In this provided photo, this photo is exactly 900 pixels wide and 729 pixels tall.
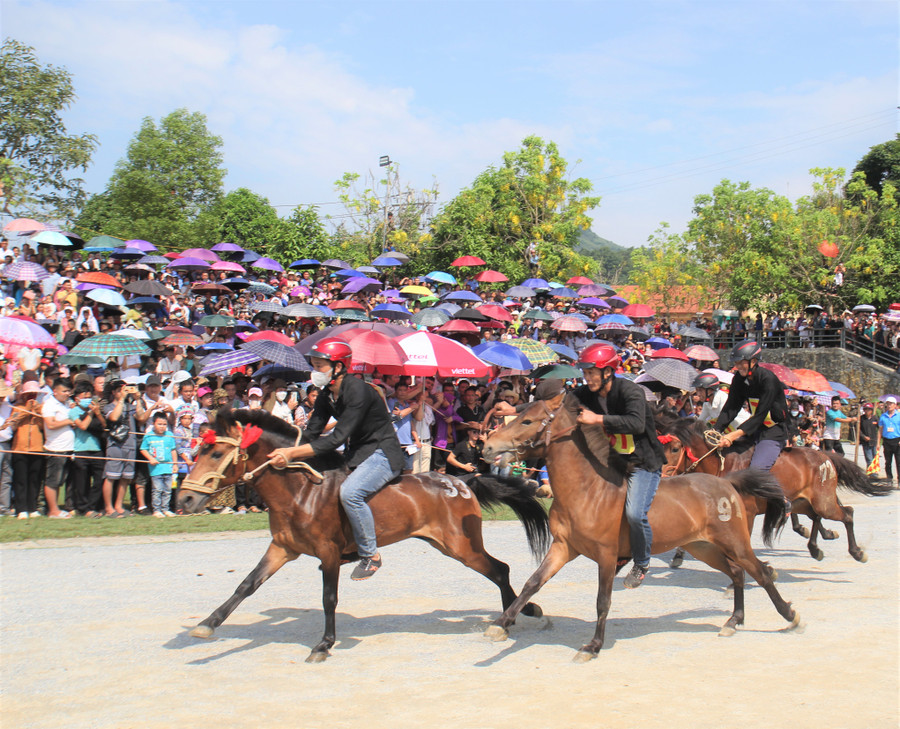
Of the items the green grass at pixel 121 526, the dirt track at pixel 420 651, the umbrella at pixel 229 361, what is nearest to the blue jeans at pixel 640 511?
the dirt track at pixel 420 651

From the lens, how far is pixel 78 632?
664 cm

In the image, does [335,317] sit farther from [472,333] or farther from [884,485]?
[884,485]

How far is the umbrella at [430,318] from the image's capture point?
1845cm

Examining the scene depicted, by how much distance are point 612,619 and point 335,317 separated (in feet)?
46.4

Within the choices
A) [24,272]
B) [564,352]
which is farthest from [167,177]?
[564,352]

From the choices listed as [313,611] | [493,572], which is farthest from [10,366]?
[493,572]

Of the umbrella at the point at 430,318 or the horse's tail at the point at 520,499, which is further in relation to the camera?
the umbrella at the point at 430,318

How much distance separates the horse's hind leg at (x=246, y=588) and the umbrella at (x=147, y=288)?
14.3 metres

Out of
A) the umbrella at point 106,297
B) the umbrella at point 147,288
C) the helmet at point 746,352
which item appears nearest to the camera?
the helmet at point 746,352

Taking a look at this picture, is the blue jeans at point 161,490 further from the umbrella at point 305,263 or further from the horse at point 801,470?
the umbrella at point 305,263

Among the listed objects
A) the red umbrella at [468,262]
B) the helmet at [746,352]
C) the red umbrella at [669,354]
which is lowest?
the red umbrella at [669,354]

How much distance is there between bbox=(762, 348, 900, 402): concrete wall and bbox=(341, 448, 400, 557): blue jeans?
26570 mm

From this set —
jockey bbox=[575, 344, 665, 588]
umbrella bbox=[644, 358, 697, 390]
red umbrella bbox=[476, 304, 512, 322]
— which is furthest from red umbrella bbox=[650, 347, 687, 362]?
jockey bbox=[575, 344, 665, 588]

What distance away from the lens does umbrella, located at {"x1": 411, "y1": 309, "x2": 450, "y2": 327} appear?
18.5 meters
